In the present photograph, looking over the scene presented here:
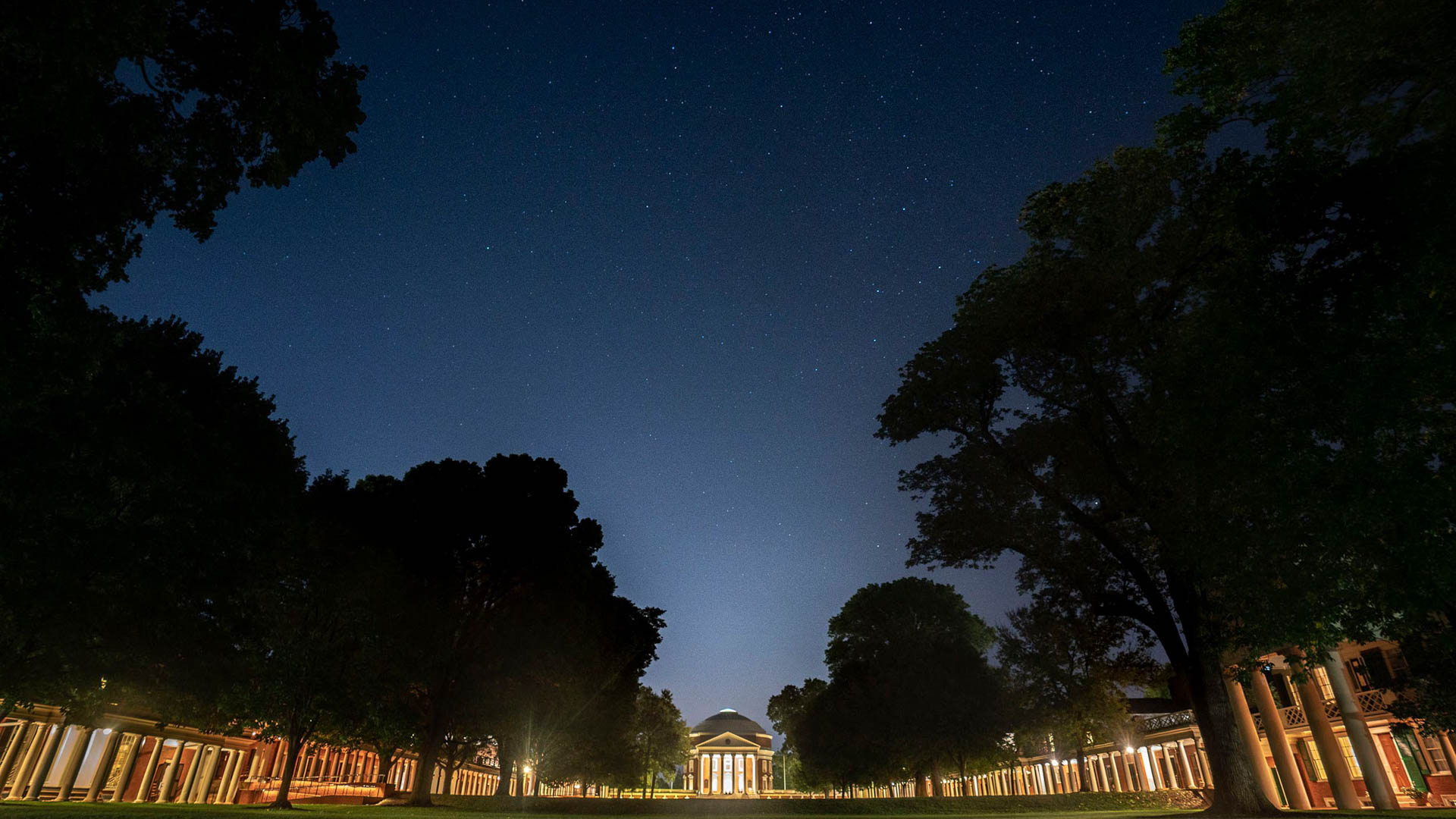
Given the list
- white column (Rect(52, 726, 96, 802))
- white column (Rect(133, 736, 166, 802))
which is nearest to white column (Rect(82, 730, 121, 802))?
white column (Rect(52, 726, 96, 802))

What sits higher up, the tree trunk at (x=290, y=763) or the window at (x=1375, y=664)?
the window at (x=1375, y=664)

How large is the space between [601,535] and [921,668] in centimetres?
2261

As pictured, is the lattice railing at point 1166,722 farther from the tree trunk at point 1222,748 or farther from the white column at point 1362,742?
the tree trunk at point 1222,748

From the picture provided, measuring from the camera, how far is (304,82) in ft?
37.9

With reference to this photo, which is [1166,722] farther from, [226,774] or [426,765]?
[226,774]

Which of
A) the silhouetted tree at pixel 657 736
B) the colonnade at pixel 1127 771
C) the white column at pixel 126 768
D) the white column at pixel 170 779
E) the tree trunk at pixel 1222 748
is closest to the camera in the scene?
the tree trunk at pixel 1222 748

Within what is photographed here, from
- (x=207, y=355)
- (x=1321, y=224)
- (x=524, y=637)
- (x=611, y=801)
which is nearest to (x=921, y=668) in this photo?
(x=611, y=801)

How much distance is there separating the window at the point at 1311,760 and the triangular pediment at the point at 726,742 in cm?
10944

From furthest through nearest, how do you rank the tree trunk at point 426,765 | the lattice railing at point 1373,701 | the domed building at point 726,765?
the domed building at point 726,765 < the lattice railing at point 1373,701 < the tree trunk at point 426,765

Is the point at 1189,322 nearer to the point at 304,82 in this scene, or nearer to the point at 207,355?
the point at 304,82

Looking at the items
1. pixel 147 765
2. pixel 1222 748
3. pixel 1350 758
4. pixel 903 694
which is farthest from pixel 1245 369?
pixel 147 765

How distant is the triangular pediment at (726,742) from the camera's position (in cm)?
13400

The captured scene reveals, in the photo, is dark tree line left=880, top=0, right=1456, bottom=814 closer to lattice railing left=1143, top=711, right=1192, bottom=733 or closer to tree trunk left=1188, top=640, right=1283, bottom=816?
tree trunk left=1188, top=640, right=1283, bottom=816

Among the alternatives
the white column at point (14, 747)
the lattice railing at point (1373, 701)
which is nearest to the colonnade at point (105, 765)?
the white column at point (14, 747)
